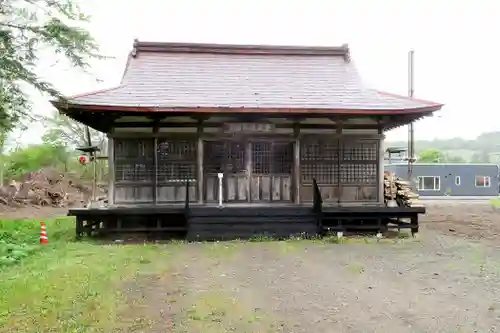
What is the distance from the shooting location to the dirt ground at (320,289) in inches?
191

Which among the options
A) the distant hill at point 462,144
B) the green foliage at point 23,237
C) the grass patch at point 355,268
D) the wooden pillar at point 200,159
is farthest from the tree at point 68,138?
the distant hill at point 462,144

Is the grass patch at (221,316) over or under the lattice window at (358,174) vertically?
under

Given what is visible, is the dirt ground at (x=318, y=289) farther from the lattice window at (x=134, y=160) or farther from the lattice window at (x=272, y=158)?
the lattice window at (x=134, y=160)

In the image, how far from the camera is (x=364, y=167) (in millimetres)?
12680

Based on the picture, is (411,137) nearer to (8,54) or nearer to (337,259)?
(337,259)

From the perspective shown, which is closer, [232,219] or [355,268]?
[355,268]

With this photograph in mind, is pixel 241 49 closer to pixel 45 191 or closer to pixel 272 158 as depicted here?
pixel 272 158

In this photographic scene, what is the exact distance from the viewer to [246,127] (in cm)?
1209

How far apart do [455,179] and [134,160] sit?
1267 inches

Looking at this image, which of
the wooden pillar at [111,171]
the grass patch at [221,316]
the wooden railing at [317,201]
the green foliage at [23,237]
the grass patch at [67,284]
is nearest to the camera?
the grass patch at [221,316]

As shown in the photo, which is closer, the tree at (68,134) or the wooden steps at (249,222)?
the wooden steps at (249,222)

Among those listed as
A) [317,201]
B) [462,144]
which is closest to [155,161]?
[317,201]

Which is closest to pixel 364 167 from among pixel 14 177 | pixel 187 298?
pixel 187 298

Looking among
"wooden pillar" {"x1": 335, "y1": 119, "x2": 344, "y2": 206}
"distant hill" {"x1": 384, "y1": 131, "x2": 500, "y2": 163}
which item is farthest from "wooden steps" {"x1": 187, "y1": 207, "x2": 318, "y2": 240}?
"distant hill" {"x1": 384, "y1": 131, "x2": 500, "y2": 163}
